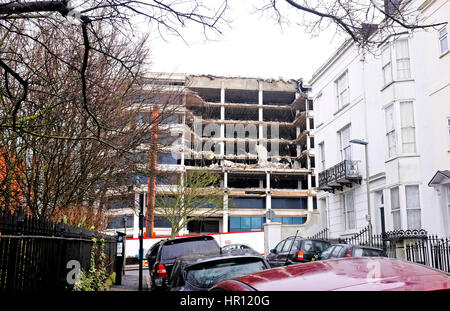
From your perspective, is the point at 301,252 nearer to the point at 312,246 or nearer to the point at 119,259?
the point at 312,246

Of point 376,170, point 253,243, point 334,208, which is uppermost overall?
point 376,170

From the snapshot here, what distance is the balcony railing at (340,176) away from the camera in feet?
85.5

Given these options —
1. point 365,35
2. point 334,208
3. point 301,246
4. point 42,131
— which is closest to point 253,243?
point 334,208

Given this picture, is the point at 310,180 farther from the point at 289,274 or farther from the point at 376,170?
the point at 289,274

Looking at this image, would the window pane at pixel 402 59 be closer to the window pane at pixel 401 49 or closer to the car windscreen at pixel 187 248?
the window pane at pixel 401 49

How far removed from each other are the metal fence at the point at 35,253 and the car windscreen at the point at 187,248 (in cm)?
311

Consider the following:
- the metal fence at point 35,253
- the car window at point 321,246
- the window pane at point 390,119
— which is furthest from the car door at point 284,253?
the window pane at point 390,119

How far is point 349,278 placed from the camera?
297 centimetres

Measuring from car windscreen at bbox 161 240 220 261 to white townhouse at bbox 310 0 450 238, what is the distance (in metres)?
8.18

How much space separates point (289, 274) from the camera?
342 centimetres

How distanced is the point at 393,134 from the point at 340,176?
501 cm

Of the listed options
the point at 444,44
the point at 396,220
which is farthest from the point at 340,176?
the point at 444,44

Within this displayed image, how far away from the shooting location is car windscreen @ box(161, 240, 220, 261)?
12.5 meters
